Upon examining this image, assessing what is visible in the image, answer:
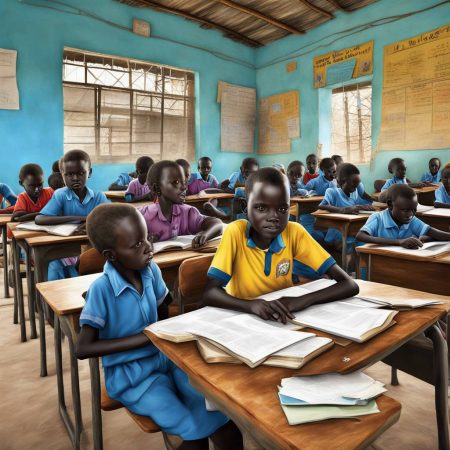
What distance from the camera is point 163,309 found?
1.28m

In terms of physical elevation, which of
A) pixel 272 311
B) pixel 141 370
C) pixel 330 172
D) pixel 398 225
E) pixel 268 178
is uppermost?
pixel 330 172

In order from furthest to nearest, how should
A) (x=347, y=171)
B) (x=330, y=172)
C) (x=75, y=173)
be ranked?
(x=330, y=172)
(x=347, y=171)
(x=75, y=173)

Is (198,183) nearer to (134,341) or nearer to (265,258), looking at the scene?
(265,258)

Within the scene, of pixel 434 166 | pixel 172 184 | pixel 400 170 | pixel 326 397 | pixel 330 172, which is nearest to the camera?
pixel 326 397

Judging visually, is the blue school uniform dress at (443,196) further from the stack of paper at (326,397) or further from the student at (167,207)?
the stack of paper at (326,397)

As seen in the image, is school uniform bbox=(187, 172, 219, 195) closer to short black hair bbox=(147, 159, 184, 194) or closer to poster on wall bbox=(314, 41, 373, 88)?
poster on wall bbox=(314, 41, 373, 88)

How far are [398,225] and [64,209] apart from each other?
6.89 feet

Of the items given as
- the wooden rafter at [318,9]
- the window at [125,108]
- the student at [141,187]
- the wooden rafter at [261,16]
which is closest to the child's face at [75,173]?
the student at [141,187]

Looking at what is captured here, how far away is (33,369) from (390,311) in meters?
1.92

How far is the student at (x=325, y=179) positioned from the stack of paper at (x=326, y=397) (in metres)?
4.33

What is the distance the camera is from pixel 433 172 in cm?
531

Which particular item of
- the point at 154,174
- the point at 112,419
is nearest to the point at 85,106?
the point at 154,174

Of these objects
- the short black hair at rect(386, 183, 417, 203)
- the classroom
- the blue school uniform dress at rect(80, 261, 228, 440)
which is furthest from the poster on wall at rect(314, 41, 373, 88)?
the blue school uniform dress at rect(80, 261, 228, 440)

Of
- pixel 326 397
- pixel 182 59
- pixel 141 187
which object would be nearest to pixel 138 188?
pixel 141 187
